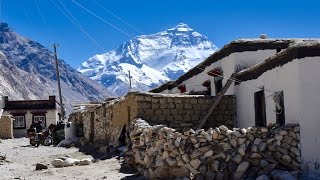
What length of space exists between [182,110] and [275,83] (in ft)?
12.9

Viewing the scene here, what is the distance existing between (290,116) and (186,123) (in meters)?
4.78

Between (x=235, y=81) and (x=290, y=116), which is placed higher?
(x=235, y=81)

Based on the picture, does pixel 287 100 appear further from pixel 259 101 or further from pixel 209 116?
pixel 209 116

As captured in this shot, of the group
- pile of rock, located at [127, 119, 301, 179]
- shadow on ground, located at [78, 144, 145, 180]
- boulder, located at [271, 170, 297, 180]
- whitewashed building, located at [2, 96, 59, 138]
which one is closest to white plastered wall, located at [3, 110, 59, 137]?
whitewashed building, located at [2, 96, 59, 138]

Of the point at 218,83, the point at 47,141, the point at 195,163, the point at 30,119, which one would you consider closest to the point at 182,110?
the point at 218,83

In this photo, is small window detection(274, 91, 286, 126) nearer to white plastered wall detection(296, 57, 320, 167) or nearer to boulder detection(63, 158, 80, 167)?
white plastered wall detection(296, 57, 320, 167)

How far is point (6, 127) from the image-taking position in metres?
38.6

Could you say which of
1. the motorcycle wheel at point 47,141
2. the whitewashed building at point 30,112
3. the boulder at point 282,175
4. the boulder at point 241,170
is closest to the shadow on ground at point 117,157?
the boulder at point 241,170

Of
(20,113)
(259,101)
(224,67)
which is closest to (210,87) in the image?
(224,67)

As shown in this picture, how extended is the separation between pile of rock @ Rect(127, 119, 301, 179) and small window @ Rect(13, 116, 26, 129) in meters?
38.2

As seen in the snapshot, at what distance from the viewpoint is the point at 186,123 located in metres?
15.6

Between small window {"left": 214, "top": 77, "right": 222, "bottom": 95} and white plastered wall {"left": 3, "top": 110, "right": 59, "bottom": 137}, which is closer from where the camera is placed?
small window {"left": 214, "top": 77, "right": 222, "bottom": 95}

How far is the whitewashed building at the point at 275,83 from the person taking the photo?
425 inches

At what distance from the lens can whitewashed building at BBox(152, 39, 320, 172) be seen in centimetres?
1080
